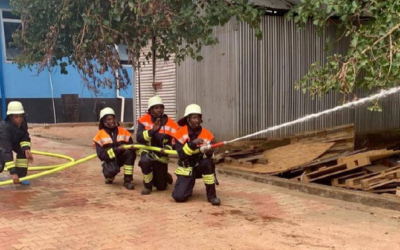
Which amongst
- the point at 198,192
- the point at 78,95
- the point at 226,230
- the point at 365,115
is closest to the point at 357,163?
the point at 198,192

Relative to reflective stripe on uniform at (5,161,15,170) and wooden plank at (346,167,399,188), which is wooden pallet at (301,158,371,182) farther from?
reflective stripe on uniform at (5,161,15,170)

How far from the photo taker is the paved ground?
14.3 ft

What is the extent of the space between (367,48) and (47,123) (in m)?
15.4

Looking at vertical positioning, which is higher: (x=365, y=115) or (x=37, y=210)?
(x=365, y=115)

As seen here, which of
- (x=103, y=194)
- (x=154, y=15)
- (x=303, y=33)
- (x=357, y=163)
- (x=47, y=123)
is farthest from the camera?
(x=47, y=123)

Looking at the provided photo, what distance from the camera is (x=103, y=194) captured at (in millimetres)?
6449

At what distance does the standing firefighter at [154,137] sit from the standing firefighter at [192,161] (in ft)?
1.70

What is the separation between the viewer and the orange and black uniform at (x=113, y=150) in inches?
262

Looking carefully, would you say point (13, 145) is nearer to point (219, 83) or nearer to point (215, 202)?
point (215, 202)

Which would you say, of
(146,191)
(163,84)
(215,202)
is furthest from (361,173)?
(163,84)

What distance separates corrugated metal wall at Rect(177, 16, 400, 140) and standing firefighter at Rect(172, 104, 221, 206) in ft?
12.7

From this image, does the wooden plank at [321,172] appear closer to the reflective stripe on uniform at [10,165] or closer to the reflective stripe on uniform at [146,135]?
the reflective stripe on uniform at [146,135]

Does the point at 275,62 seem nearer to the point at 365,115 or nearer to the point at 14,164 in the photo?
the point at 365,115

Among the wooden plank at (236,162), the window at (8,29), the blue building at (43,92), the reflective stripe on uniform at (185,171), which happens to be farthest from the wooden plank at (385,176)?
the window at (8,29)
